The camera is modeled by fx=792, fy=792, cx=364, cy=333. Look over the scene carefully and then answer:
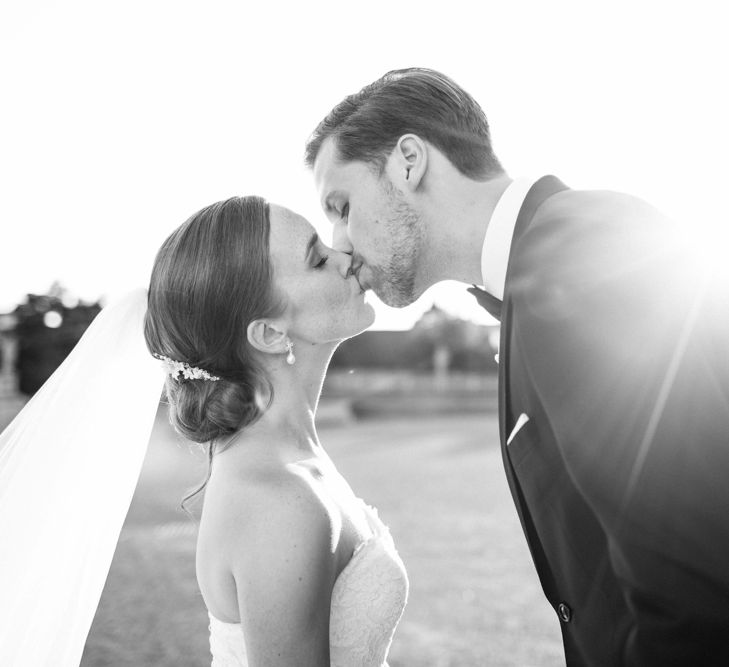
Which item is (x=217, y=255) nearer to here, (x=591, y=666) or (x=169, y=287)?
(x=169, y=287)

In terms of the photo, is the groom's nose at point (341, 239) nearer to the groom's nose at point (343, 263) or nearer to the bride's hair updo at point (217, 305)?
the groom's nose at point (343, 263)

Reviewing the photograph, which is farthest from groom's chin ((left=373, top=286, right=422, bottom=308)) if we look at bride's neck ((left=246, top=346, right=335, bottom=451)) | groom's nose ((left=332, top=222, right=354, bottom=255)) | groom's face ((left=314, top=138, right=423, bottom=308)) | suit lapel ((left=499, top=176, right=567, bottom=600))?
suit lapel ((left=499, top=176, right=567, bottom=600))

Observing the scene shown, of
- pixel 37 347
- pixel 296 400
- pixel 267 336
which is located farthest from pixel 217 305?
pixel 37 347

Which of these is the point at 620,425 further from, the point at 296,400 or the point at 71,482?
the point at 71,482

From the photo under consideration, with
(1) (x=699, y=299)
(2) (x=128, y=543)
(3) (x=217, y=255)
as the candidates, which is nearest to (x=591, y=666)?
(1) (x=699, y=299)

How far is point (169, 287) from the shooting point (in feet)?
9.42

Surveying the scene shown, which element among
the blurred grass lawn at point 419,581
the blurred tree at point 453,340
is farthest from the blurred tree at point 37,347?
the blurred tree at point 453,340

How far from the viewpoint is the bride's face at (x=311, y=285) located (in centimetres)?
288

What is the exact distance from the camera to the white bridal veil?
314cm

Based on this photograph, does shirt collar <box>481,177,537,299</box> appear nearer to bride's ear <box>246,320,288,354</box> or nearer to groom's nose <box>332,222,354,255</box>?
groom's nose <box>332,222,354,255</box>

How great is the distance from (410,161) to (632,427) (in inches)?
62.1

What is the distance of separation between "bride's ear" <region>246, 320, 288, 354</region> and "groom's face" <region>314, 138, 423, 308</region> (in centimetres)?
46

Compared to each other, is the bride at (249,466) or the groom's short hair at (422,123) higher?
the groom's short hair at (422,123)

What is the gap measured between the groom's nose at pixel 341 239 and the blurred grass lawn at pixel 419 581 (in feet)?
3.50
